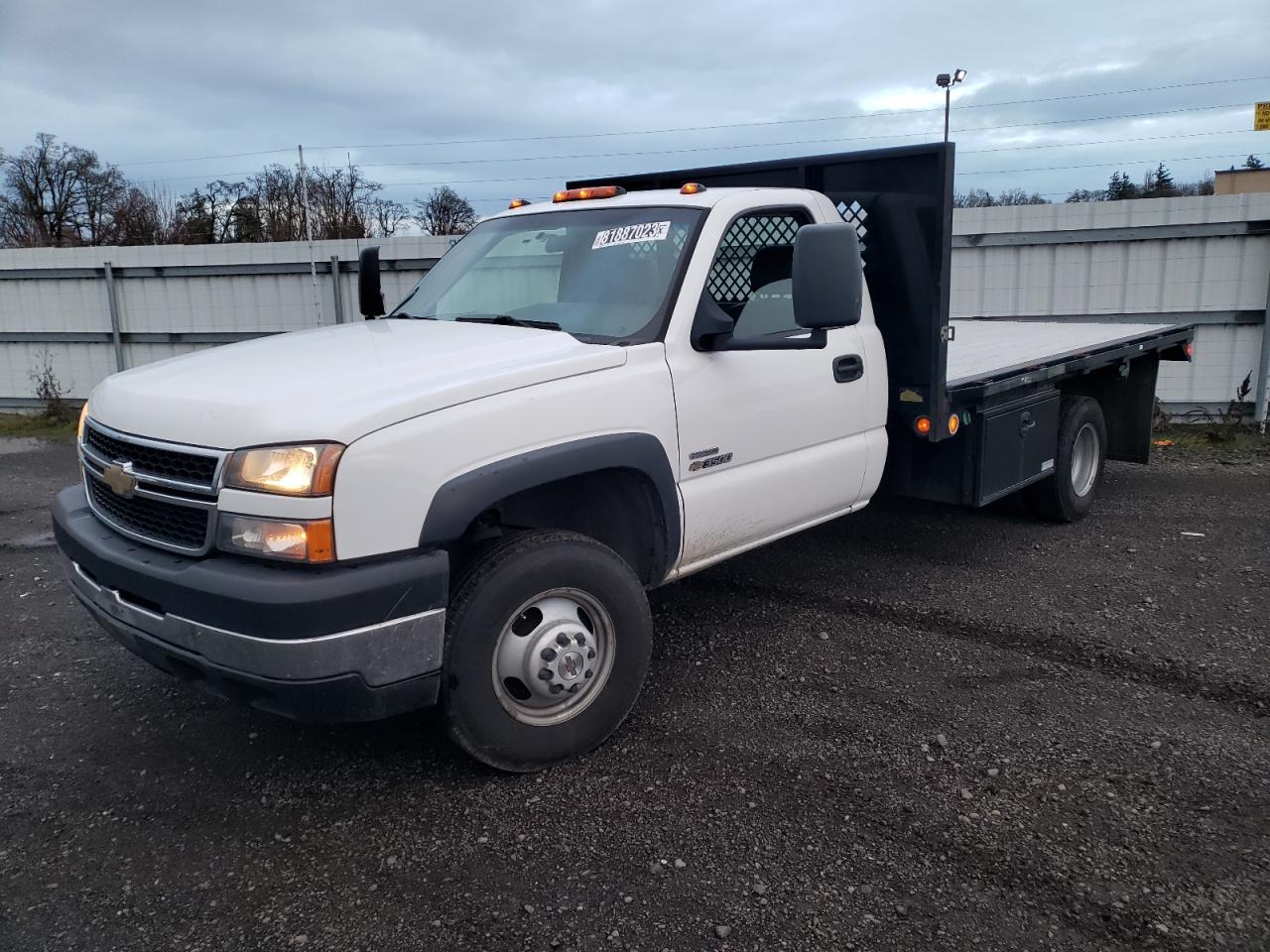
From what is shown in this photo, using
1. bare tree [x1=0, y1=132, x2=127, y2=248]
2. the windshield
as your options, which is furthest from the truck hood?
bare tree [x1=0, y1=132, x2=127, y2=248]

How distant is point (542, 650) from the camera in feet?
11.5

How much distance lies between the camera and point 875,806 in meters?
3.38

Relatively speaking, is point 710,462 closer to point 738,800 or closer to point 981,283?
point 738,800

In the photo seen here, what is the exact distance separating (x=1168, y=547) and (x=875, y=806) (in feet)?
12.7

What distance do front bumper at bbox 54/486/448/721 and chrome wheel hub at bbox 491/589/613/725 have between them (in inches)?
13.4

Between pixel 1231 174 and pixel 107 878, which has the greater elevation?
pixel 1231 174

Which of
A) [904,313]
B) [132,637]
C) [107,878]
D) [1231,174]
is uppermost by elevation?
[1231,174]

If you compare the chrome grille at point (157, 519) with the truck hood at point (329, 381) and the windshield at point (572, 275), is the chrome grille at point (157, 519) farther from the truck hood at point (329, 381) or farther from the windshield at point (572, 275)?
the windshield at point (572, 275)

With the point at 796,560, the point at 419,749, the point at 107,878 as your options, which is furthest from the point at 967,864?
the point at 796,560

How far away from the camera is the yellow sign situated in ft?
35.4

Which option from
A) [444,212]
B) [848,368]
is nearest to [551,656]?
[848,368]

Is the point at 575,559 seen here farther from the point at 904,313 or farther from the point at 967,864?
the point at 904,313

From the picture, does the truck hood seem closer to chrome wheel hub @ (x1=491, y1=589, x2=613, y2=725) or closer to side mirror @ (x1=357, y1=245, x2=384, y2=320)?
chrome wheel hub @ (x1=491, y1=589, x2=613, y2=725)

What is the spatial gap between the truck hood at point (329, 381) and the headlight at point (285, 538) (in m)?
0.24
